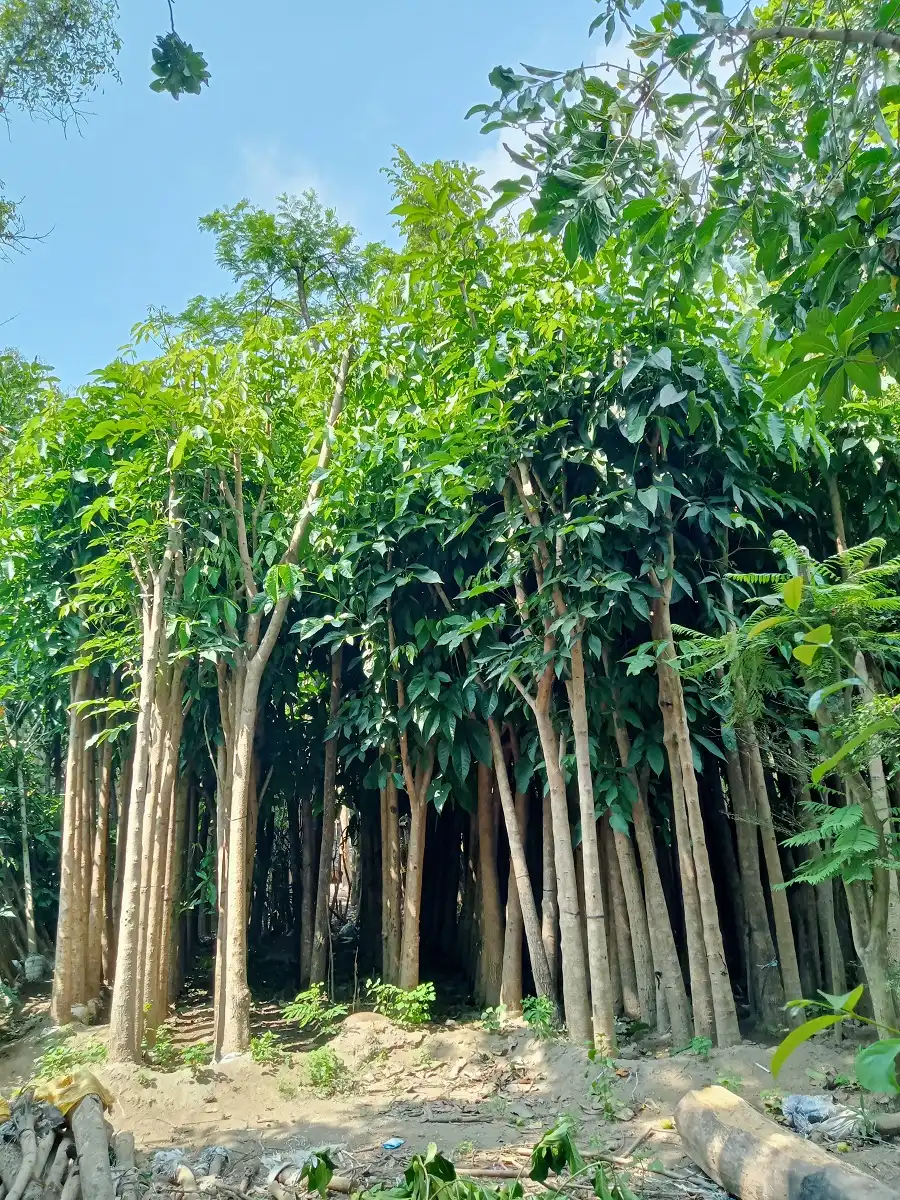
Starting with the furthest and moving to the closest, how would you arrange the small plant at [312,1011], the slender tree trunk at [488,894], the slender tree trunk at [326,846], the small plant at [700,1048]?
the slender tree trunk at [326,846]
the slender tree trunk at [488,894]
the small plant at [312,1011]
the small plant at [700,1048]

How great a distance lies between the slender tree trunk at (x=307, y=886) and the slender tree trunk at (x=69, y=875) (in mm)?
1662

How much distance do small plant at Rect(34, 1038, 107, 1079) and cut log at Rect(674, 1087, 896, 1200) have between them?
3.04 meters

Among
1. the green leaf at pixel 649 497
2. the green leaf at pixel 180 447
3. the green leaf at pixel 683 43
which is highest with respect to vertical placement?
the green leaf at pixel 180 447

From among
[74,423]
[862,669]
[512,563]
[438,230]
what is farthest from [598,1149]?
[74,423]

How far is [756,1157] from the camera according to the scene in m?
2.62

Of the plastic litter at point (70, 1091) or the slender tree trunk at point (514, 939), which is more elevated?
the slender tree trunk at point (514, 939)

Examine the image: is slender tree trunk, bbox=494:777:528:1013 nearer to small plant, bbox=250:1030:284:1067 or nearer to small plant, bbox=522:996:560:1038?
small plant, bbox=522:996:560:1038

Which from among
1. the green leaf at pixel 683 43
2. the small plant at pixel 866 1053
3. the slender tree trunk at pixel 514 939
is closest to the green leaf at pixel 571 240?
the green leaf at pixel 683 43

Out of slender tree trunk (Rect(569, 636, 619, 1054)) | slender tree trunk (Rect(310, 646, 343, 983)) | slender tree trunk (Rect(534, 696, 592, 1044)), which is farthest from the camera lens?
slender tree trunk (Rect(310, 646, 343, 983))

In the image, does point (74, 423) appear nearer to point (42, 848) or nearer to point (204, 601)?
point (204, 601)

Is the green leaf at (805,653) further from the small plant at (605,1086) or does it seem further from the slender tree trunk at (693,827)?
the small plant at (605,1086)

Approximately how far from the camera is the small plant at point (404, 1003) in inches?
192

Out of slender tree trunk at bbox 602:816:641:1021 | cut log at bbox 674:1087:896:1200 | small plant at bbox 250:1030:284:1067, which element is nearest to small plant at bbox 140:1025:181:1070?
small plant at bbox 250:1030:284:1067

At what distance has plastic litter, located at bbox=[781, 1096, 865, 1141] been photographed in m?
3.03
